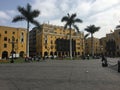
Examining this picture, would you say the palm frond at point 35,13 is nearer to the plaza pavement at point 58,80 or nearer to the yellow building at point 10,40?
the plaza pavement at point 58,80

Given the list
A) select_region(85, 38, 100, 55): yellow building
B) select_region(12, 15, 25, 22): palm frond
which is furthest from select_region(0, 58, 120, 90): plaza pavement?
select_region(85, 38, 100, 55): yellow building

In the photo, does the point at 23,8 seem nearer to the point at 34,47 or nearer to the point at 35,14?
the point at 35,14

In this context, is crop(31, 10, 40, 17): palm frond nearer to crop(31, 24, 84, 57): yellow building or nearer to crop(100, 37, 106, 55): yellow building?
crop(31, 24, 84, 57): yellow building

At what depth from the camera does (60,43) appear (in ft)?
415

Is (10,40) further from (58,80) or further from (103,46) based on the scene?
(58,80)

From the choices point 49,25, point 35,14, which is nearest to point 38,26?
point 35,14


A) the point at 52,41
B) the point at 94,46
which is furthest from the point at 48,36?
the point at 94,46

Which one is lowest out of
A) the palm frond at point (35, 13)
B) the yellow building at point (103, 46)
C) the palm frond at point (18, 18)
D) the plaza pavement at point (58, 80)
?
the plaza pavement at point (58, 80)

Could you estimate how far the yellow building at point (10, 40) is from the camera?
99438mm

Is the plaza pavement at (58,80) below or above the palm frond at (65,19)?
below

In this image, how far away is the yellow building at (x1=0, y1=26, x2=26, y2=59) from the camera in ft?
326

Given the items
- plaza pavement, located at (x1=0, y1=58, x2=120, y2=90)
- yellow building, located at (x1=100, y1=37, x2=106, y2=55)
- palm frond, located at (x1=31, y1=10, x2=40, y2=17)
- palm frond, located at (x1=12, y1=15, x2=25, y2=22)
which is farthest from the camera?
yellow building, located at (x1=100, y1=37, x2=106, y2=55)

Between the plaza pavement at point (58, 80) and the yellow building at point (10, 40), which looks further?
the yellow building at point (10, 40)

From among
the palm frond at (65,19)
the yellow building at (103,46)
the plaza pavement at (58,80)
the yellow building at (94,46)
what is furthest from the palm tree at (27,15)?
the yellow building at (94,46)
